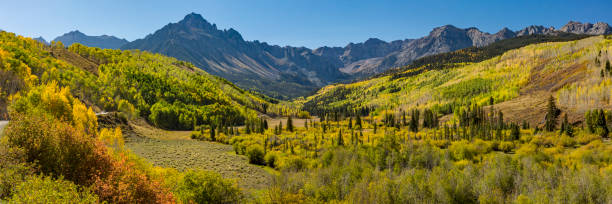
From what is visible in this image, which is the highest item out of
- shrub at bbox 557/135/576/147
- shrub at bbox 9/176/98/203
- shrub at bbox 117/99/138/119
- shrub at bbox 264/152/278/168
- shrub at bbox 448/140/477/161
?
shrub at bbox 117/99/138/119

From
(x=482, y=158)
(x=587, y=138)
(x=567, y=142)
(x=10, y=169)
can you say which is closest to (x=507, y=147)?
(x=482, y=158)

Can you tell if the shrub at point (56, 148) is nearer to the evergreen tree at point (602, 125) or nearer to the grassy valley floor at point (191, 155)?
the grassy valley floor at point (191, 155)

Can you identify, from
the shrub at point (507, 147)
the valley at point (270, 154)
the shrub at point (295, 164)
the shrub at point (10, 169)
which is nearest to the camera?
the shrub at point (10, 169)

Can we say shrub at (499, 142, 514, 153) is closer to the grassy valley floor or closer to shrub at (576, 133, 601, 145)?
shrub at (576, 133, 601, 145)

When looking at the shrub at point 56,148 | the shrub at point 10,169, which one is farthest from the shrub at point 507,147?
the shrub at point 10,169

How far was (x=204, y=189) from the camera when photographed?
51.7 m

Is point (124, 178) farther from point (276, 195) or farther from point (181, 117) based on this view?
point (181, 117)

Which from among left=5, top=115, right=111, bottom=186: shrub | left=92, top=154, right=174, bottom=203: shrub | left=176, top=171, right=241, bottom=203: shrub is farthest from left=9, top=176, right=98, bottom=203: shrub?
left=176, top=171, right=241, bottom=203: shrub

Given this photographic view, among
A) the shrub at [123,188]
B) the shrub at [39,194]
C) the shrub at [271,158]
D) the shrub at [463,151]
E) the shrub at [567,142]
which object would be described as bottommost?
the shrub at [271,158]

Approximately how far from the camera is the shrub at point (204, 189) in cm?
4992

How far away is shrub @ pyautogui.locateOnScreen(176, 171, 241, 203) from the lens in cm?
4992

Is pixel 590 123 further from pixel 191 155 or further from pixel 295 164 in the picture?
pixel 191 155

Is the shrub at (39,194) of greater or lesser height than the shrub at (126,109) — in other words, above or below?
below

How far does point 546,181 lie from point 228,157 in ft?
311
